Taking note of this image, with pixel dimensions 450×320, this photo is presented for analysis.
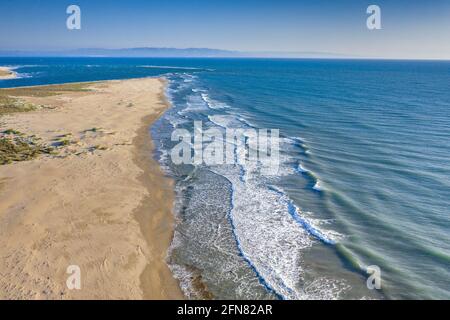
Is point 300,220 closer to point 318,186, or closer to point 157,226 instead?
point 318,186

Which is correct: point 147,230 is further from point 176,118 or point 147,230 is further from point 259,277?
point 176,118

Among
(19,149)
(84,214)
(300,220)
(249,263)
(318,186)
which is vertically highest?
(19,149)

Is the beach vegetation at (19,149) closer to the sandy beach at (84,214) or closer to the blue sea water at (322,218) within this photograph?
the sandy beach at (84,214)

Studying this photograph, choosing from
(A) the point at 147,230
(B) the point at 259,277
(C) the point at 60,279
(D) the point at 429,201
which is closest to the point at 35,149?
(A) the point at 147,230

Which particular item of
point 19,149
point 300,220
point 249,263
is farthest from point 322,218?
→ point 19,149

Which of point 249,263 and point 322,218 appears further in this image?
point 322,218

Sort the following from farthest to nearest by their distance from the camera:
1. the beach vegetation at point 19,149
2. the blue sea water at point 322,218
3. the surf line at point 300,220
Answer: the beach vegetation at point 19,149 → the surf line at point 300,220 → the blue sea water at point 322,218

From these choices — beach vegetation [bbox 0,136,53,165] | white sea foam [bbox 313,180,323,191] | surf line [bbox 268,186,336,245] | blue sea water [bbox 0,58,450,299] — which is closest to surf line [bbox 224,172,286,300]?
blue sea water [bbox 0,58,450,299]

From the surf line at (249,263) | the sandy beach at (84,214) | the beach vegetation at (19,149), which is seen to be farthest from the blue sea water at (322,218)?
the beach vegetation at (19,149)
